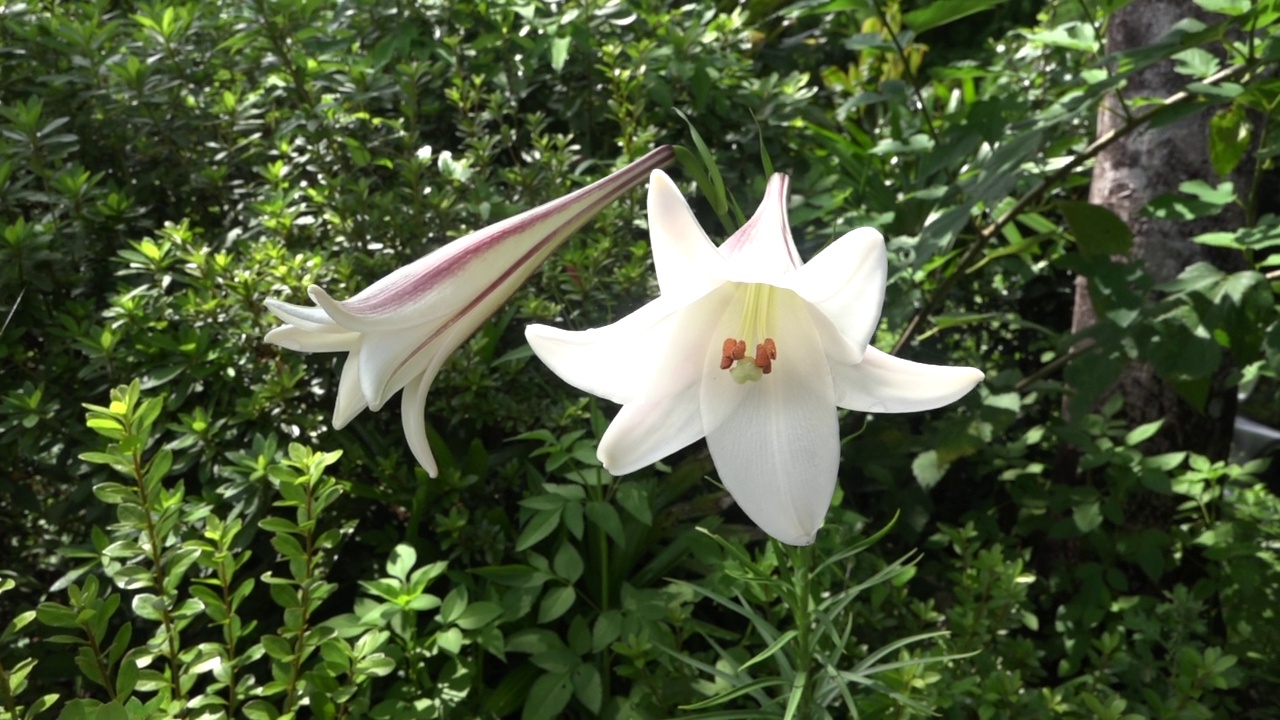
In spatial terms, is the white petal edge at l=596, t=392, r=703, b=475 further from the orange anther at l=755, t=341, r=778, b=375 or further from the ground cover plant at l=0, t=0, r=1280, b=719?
the ground cover plant at l=0, t=0, r=1280, b=719

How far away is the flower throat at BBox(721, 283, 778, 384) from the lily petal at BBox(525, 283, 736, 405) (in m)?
0.04

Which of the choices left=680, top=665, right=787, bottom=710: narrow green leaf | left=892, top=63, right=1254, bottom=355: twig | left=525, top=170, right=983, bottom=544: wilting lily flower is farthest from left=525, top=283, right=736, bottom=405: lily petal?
left=892, top=63, right=1254, bottom=355: twig

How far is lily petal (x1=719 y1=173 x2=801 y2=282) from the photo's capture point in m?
0.91

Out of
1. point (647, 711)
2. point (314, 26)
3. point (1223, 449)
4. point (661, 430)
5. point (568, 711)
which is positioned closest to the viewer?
point (661, 430)

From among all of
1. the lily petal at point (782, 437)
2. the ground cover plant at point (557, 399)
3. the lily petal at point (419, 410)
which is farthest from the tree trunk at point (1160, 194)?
the lily petal at point (419, 410)

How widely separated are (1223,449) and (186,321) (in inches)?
99.7

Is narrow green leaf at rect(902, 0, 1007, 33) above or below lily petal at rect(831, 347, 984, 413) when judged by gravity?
above

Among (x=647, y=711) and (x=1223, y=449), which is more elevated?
(x=647, y=711)

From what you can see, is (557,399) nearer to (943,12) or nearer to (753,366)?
(753,366)

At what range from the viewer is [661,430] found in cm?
106

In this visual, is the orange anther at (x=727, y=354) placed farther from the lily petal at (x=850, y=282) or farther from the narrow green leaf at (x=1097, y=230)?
the narrow green leaf at (x=1097, y=230)

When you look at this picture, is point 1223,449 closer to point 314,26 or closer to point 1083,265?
point 1083,265

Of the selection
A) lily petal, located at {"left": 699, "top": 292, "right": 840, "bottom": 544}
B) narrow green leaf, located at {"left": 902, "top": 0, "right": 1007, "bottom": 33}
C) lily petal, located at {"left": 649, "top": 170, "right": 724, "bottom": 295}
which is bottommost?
lily petal, located at {"left": 699, "top": 292, "right": 840, "bottom": 544}

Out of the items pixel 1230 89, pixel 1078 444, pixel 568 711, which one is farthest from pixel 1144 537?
pixel 568 711
